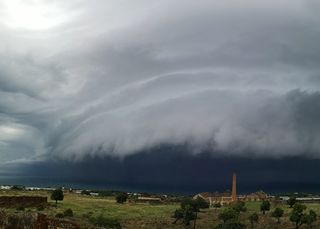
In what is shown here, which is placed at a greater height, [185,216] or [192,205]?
[192,205]

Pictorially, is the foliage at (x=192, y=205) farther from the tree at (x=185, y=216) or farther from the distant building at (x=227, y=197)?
the distant building at (x=227, y=197)

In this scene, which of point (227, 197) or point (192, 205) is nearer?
point (192, 205)

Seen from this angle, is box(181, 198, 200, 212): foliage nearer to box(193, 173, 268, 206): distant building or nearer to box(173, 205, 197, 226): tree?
box(173, 205, 197, 226): tree

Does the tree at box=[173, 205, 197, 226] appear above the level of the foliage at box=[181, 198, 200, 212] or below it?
below

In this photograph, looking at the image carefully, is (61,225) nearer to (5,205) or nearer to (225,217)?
(5,205)

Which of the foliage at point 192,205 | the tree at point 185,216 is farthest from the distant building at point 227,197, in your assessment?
the tree at point 185,216

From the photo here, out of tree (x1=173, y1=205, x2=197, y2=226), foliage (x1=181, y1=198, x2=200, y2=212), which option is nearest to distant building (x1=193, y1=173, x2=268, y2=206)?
foliage (x1=181, y1=198, x2=200, y2=212)

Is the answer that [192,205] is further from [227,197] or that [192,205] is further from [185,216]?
[227,197]

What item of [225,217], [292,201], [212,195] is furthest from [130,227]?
[212,195]

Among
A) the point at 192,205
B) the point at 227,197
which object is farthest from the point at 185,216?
the point at 227,197

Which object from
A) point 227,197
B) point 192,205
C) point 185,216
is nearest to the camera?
point 185,216

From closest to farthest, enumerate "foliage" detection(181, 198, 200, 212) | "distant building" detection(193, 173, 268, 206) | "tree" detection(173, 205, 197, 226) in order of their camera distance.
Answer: "tree" detection(173, 205, 197, 226) < "foliage" detection(181, 198, 200, 212) < "distant building" detection(193, 173, 268, 206)
